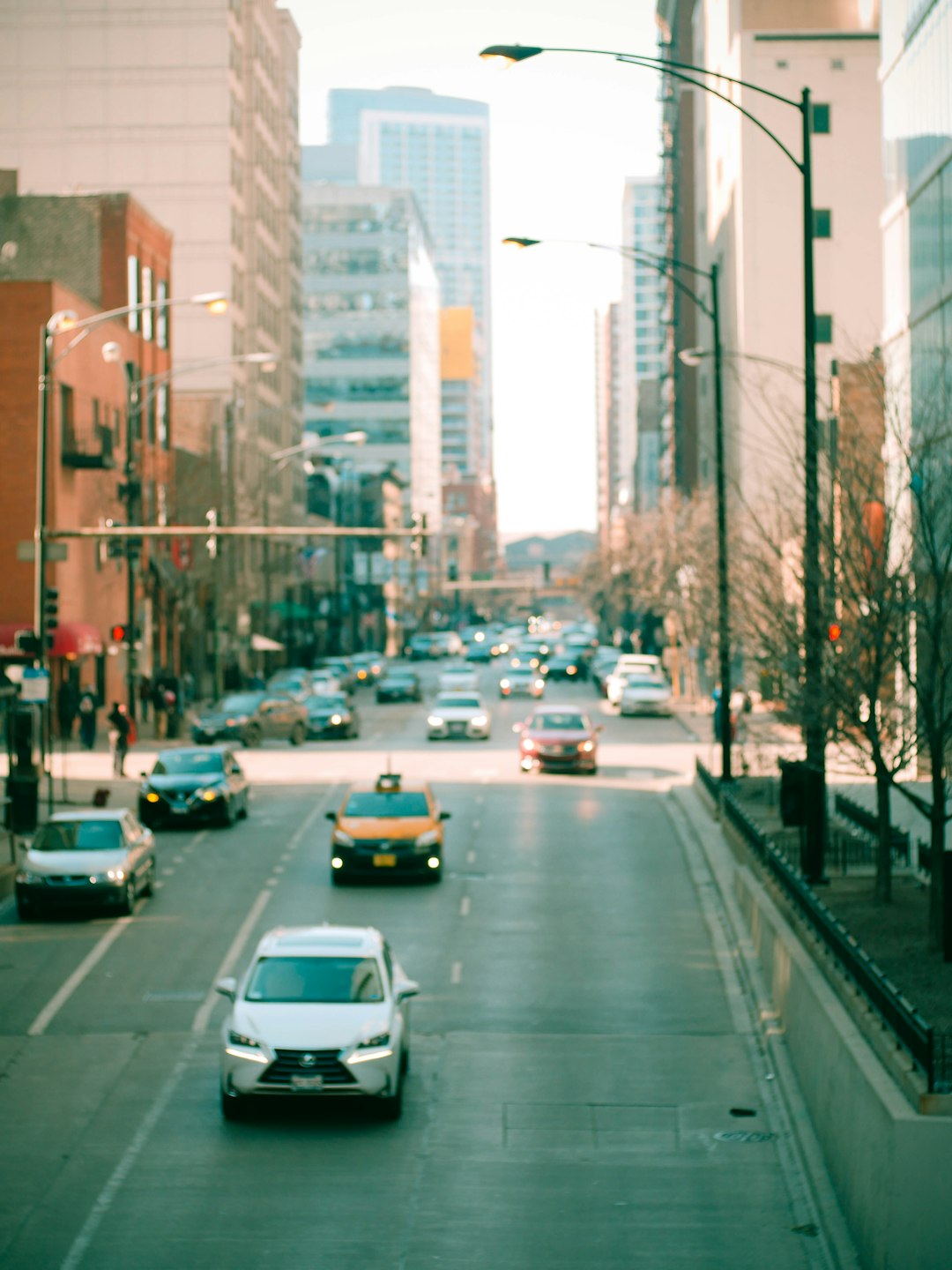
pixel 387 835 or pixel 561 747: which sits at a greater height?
pixel 561 747

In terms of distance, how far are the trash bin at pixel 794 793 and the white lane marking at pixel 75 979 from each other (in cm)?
876

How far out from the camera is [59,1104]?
1781 cm

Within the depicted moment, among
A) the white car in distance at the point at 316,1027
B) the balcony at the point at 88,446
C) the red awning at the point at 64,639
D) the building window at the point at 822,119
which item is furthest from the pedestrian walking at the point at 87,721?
the building window at the point at 822,119

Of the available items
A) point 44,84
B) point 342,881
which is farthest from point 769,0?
point 342,881

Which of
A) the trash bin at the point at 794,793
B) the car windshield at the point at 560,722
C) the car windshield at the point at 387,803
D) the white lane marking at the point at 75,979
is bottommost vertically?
the white lane marking at the point at 75,979

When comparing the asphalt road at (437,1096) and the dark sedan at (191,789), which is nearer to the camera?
the asphalt road at (437,1096)

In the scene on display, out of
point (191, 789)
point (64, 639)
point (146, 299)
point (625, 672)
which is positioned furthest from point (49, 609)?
point (625, 672)

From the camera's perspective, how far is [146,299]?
235ft

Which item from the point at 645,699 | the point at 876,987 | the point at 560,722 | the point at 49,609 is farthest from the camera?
the point at 645,699

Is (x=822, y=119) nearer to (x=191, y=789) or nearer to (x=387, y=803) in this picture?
(x=191, y=789)

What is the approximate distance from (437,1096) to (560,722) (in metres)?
28.8

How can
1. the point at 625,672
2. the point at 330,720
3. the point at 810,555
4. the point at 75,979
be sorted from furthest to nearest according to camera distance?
the point at 625,672
the point at 330,720
the point at 75,979
the point at 810,555

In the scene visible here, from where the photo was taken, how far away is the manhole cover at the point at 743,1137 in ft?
54.7

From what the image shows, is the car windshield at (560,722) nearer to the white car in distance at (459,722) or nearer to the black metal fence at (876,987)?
the white car in distance at (459,722)
